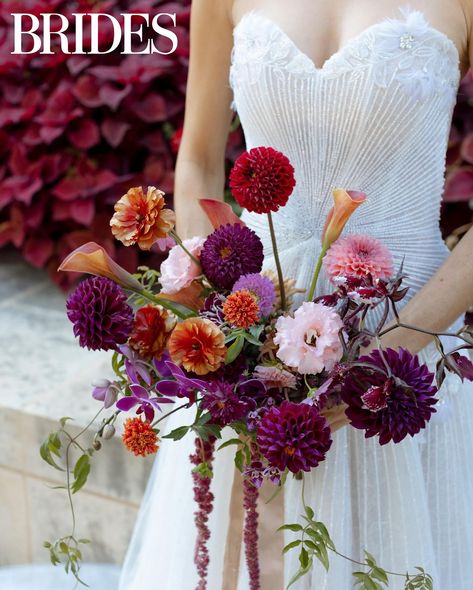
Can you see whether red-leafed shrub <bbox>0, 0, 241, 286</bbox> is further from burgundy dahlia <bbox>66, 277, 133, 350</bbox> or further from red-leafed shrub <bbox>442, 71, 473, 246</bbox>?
burgundy dahlia <bbox>66, 277, 133, 350</bbox>

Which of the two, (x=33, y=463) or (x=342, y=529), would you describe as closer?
(x=342, y=529)

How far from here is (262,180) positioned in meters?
0.77

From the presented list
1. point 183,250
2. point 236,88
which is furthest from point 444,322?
point 236,88

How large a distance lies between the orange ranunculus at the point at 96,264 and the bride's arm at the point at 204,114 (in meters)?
0.37

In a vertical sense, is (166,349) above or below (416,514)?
above

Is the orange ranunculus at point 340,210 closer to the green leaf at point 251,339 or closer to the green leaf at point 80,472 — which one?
the green leaf at point 251,339

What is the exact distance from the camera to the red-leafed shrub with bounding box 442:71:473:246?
7.33 ft

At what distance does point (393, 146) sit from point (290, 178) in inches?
14.1

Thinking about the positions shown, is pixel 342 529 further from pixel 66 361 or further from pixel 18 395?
pixel 66 361

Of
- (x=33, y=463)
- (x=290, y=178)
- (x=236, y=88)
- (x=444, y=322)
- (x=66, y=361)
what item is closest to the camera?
(x=290, y=178)

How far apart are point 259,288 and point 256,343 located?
0.06 metres

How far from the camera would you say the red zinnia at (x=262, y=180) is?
77 cm

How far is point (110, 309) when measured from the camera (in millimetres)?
790

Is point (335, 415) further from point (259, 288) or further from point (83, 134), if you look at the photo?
point (83, 134)
